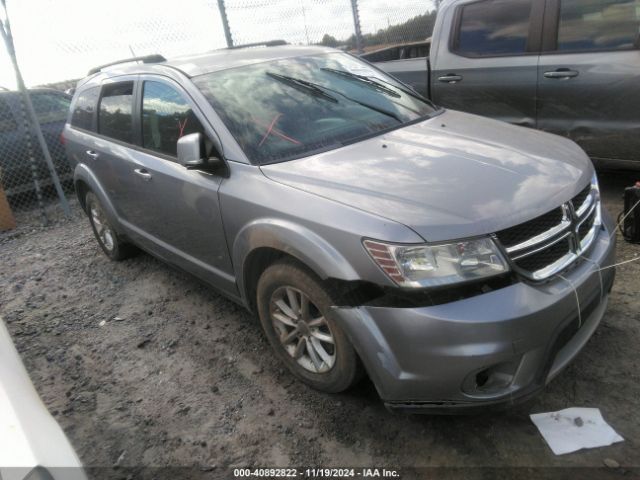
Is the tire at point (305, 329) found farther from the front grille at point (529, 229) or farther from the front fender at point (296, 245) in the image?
the front grille at point (529, 229)

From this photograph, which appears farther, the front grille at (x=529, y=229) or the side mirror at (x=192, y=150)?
the side mirror at (x=192, y=150)

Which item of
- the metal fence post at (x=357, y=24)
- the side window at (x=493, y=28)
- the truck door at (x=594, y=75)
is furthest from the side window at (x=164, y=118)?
the metal fence post at (x=357, y=24)

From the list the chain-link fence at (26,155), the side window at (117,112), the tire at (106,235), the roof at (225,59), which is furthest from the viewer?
the chain-link fence at (26,155)

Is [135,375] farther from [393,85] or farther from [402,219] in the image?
[393,85]

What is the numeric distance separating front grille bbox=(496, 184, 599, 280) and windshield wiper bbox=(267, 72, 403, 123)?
124 cm

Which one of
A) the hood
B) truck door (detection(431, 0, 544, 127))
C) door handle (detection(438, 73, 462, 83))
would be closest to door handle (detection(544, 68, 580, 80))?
truck door (detection(431, 0, 544, 127))

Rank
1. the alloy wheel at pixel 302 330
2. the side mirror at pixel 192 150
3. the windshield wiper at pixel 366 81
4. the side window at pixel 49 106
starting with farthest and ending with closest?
the side window at pixel 49 106 < the windshield wiper at pixel 366 81 < the side mirror at pixel 192 150 < the alloy wheel at pixel 302 330

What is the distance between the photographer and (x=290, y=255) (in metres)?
2.50

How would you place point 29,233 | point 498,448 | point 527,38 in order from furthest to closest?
1. point 29,233
2. point 527,38
3. point 498,448

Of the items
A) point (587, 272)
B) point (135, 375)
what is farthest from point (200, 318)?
point (587, 272)

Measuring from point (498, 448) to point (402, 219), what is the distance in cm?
110

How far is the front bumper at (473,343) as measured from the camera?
2.00m

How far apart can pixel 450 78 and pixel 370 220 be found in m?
3.46

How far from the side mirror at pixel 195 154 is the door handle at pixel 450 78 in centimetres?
309
